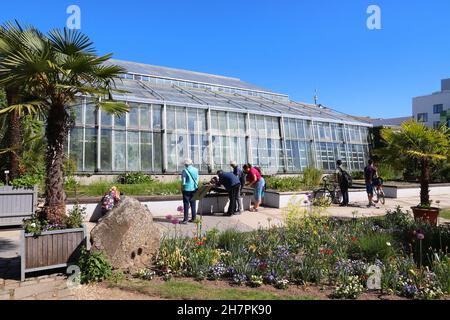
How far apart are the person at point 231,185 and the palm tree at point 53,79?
5520mm

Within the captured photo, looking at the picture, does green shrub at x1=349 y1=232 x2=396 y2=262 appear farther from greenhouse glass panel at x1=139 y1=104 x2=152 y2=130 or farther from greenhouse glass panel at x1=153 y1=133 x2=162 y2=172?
greenhouse glass panel at x1=139 y1=104 x2=152 y2=130

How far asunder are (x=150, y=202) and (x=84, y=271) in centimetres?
565

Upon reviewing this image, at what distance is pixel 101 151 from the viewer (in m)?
15.7

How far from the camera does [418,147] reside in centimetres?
893

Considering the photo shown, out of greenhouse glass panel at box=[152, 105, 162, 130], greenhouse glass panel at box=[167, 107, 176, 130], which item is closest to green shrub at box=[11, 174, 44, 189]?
greenhouse glass panel at box=[152, 105, 162, 130]

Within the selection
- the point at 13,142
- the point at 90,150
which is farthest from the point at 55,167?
A: the point at 90,150

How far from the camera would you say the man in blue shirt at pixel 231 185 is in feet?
34.9

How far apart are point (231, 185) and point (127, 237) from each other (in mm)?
5555

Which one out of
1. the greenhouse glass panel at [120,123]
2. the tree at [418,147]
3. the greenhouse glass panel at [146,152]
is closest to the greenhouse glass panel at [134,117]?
the greenhouse glass panel at [120,123]

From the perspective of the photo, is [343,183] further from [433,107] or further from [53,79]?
[433,107]

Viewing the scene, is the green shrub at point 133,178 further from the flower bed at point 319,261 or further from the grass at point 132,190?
the flower bed at point 319,261

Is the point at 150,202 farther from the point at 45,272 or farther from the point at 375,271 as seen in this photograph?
the point at 375,271
